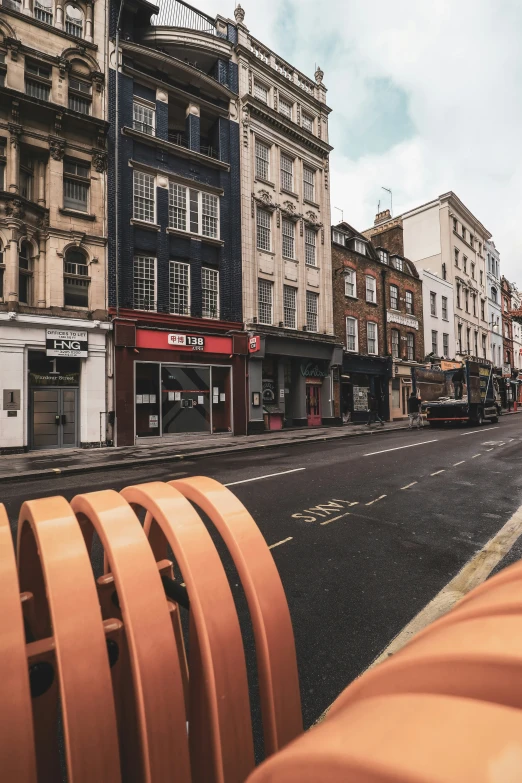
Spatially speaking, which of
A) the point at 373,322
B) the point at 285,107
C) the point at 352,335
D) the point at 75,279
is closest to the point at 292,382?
the point at 352,335

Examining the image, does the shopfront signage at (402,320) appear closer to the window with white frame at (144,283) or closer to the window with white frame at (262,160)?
the window with white frame at (262,160)

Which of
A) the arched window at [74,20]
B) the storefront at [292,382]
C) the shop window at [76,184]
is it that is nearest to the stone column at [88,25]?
the arched window at [74,20]

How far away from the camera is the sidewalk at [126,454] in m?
10.3

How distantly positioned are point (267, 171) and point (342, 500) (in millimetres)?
21278

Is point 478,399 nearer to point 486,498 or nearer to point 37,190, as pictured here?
point 486,498

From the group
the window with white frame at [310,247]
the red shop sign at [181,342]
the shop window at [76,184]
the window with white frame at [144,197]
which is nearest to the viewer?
the shop window at [76,184]

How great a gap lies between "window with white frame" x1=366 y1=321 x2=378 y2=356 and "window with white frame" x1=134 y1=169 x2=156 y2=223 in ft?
52.6

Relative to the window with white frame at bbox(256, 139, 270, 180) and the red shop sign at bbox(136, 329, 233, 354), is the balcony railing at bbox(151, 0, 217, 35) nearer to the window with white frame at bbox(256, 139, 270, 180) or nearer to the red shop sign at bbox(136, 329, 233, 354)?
the window with white frame at bbox(256, 139, 270, 180)

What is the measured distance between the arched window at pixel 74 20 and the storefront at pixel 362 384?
20.4 m

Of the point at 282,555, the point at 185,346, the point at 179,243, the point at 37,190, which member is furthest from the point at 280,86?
the point at 282,555

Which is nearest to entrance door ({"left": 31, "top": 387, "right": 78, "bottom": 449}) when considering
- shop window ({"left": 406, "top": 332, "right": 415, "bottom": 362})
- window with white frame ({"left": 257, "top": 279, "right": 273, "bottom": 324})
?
window with white frame ({"left": 257, "top": 279, "right": 273, "bottom": 324})

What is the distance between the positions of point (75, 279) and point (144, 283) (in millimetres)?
2841

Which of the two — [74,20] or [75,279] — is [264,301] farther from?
[74,20]

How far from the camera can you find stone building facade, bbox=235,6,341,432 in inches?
813
